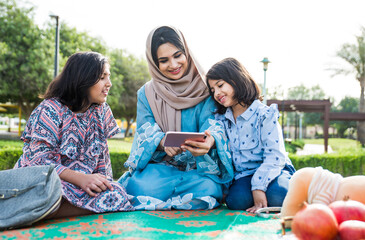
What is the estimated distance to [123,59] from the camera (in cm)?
2723

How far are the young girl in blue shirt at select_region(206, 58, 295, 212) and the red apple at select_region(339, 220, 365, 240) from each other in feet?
4.99

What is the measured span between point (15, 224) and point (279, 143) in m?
2.22

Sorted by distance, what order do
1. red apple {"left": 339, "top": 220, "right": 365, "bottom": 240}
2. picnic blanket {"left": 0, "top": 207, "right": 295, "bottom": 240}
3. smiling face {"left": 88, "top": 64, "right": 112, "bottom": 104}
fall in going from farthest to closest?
smiling face {"left": 88, "top": 64, "right": 112, "bottom": 104} < picnic blanket {"left": 0, "top": 207, "right": 295, "bottom": 240} < red apple {"left": 339, "top": 220, "right": 365, "bottom": 240}

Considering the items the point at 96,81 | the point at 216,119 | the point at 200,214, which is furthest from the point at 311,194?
the point at 96,81

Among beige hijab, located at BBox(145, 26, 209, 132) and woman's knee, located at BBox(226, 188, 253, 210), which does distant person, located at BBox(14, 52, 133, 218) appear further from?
woman's knee, located at BBox(226, 188, 253, 210)

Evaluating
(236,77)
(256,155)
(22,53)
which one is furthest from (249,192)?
(22,53)

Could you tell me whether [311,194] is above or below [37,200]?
above

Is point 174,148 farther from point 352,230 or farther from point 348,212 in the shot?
point 352,230

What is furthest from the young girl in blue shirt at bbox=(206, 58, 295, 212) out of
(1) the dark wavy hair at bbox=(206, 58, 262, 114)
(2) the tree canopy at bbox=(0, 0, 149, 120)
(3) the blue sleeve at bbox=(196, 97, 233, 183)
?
(2) the tree canopy at bbox=(0, 0, 149, 120)

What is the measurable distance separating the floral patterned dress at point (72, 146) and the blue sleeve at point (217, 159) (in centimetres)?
77

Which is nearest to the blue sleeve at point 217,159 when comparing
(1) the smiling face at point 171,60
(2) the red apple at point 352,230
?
(1) the smiling face at point 171,60

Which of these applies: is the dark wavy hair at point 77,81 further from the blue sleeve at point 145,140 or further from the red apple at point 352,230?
the red apple at point 352,230

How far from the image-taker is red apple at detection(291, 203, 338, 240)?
4.74ft

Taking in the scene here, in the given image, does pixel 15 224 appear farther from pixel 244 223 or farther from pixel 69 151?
pixel 244 223
